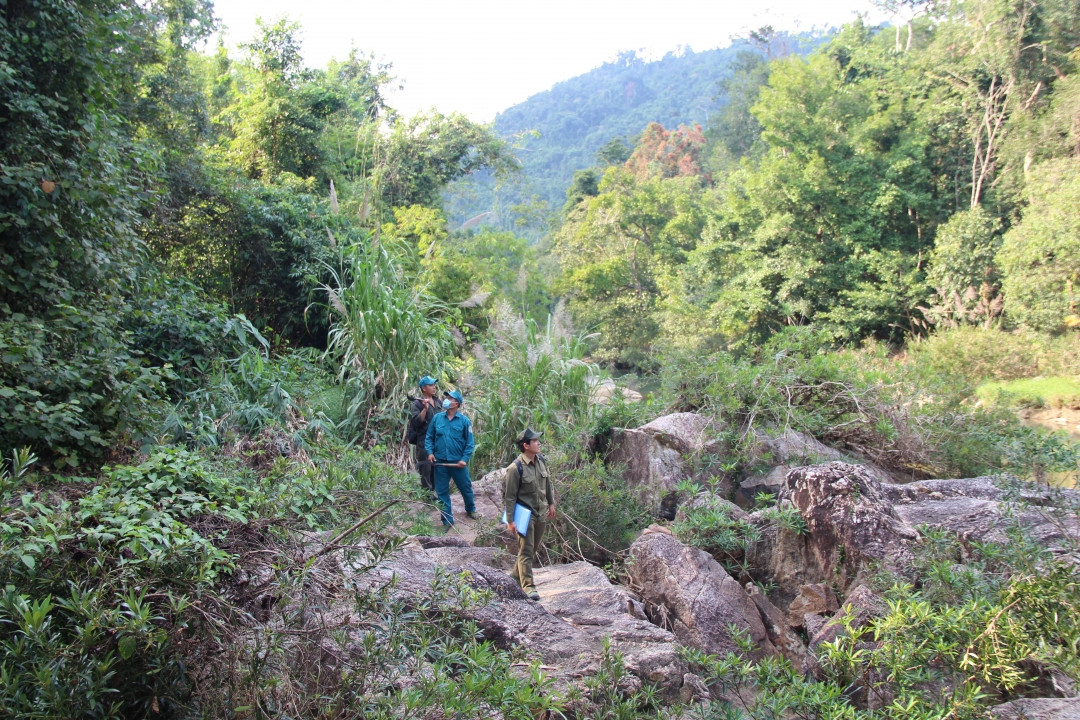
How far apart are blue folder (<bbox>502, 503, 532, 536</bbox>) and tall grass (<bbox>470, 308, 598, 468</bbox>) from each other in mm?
2641

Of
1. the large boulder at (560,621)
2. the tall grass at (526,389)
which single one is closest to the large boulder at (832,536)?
the large boulder at (560,621)

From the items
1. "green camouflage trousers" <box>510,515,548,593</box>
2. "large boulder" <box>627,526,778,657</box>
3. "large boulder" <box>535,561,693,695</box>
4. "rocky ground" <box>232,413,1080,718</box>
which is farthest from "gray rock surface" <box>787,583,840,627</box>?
"green camouflage trousers" <box>510,515,548,593</box>

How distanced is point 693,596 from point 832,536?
1.17 m

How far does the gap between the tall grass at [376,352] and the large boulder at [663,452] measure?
2342 millimetres

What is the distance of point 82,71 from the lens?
545 centimetres

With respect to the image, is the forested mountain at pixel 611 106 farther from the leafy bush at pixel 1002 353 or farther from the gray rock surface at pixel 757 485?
the gray rock surface at pixel 757 485

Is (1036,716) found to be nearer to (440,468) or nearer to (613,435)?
(440,468)

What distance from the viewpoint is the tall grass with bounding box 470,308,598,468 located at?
8.60 m

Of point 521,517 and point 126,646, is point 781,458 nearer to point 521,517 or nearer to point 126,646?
point 521,517

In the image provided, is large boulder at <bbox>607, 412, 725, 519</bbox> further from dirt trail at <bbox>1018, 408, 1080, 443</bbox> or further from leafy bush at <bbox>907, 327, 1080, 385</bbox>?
leafy bush at <bbox>907, 327, 1080, 385</bbox>

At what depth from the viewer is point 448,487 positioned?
700 cm

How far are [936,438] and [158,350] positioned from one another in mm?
8745

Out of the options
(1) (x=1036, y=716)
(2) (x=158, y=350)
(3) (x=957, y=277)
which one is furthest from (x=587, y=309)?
(1) (x=1036, y=716)

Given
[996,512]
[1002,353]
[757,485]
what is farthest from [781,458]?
[1002,353]
